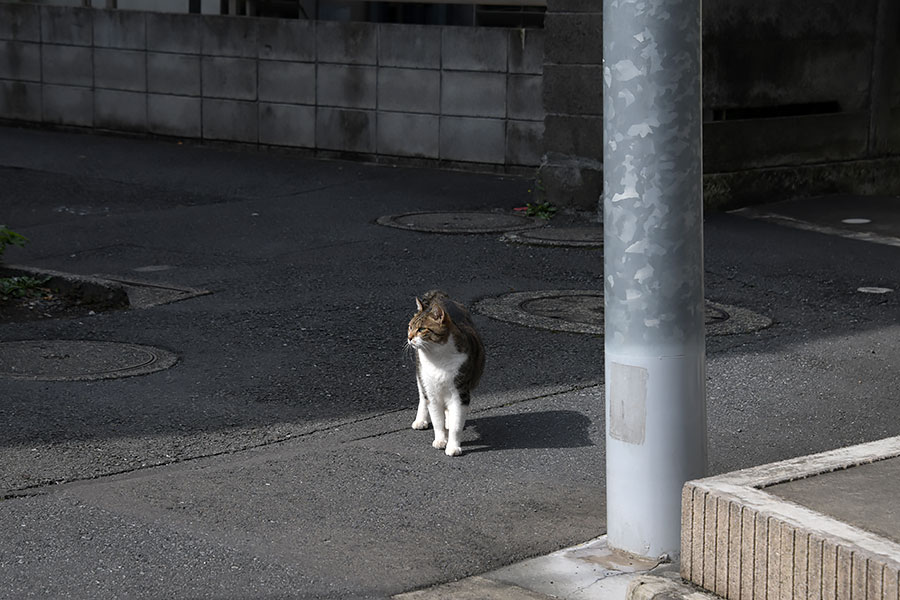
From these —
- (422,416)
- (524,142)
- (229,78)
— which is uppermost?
(229,78)

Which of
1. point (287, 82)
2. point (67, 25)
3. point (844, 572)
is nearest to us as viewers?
point (844, 572)

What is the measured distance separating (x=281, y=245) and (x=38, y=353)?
334 cm

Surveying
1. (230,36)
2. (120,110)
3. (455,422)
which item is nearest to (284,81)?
(230,36)

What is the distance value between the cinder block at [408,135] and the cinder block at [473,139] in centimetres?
11

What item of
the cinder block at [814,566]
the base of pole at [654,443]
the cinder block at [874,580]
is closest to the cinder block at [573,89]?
the base of pole at [654,443]

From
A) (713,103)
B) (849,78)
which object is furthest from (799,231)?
(849,78)

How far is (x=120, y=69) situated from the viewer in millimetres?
16203

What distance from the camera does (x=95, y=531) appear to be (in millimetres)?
4996

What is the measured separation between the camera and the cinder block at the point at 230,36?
15.1m

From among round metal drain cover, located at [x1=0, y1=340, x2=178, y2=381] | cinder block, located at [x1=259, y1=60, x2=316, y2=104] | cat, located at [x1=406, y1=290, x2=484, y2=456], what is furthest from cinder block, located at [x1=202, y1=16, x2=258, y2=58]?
cat, located at [x1=406, y1=290, x2=484, y2=456]

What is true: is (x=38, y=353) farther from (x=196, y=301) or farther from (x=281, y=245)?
(x=281, y=245)

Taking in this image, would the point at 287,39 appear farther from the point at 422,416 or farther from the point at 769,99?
the point at 422,416

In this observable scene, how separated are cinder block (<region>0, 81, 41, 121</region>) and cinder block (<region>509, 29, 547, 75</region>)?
21.4 feet

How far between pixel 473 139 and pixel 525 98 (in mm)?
736
